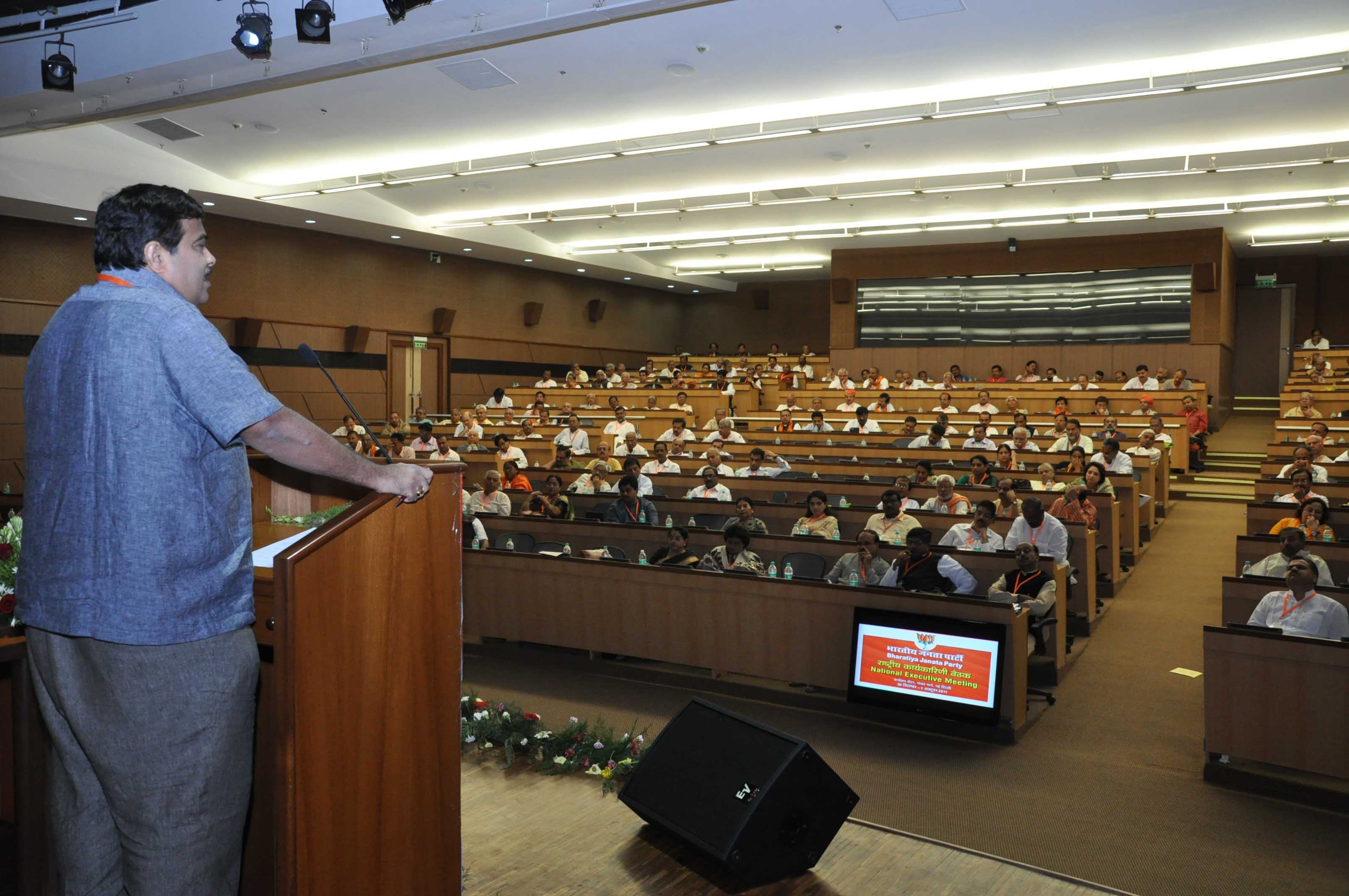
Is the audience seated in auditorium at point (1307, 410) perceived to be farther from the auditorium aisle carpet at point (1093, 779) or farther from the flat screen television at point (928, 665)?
the flat screen television at point (928, 665)

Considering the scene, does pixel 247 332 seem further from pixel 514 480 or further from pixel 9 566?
pixel 9 566

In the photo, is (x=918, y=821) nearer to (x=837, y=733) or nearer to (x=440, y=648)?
(x=837, y=733)

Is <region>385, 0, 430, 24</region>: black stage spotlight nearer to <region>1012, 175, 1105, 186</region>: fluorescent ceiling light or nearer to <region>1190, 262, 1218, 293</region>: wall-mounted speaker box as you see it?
<region>1012, 175, 1105, 186</region>: fluorescent ceiling light

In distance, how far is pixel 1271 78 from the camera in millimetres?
8305

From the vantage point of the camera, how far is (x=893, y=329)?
19.9 meters

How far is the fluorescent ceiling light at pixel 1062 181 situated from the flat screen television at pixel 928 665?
31.5 ft

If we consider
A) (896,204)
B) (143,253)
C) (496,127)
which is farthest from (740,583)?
(896,204)

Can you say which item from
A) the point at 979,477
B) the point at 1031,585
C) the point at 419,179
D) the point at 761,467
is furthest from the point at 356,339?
the point at 1031,585

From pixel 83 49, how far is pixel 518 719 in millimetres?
7988

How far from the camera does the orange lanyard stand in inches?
186

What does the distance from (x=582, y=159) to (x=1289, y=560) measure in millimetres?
8396

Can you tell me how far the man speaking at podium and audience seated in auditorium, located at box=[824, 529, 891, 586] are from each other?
4.56 metres

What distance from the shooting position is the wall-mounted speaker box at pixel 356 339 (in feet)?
56.5

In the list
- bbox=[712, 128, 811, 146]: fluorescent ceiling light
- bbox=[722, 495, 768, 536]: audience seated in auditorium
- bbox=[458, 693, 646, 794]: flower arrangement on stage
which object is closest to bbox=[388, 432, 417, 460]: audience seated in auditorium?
bbox=[722, 495, 768, 536]: audience seated in auditorium
